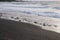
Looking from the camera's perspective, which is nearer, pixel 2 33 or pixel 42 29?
pixel 2 33

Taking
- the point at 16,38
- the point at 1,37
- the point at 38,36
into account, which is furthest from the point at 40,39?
the point at 1,37

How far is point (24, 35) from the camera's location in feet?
22.4

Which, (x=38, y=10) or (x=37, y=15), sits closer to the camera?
(x=37, y=15)

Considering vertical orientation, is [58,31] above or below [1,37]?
below

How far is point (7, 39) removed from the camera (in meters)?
6.12

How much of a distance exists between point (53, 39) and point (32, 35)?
90cm

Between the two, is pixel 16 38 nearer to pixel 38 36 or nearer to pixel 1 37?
pixel 1 37

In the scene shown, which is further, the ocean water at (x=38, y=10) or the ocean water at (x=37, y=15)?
the ocean water at (x=38, y=10)

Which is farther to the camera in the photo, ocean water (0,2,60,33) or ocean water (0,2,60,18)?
ocean water (0,2,60,18)

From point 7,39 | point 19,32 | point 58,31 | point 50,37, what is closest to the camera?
point 7,39

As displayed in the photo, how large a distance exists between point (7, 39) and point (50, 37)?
1695 millimetres

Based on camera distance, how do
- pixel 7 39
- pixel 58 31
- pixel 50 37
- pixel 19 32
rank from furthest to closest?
1. pixel 58 31
2. pixel 19 32
3. pixel 50 37
4. pixel 7 39

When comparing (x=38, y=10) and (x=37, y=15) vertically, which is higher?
(x=37, y=15)

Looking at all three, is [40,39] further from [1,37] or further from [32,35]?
[1,37]
